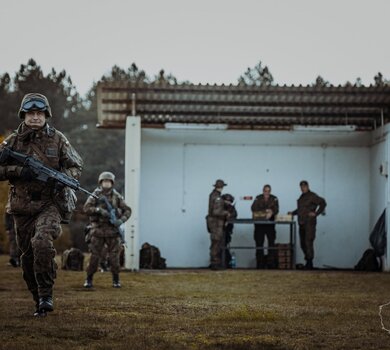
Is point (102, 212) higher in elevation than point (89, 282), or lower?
higher

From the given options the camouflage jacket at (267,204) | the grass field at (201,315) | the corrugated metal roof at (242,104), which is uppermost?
the corrugated metal roof at (242,104)

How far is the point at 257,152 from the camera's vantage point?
976 inches

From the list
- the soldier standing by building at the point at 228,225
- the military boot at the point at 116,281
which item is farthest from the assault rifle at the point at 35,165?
the soldier standing by building at the point at 228,225

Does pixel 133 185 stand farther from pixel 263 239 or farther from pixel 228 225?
pixel 263 239

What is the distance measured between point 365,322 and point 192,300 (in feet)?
11.7

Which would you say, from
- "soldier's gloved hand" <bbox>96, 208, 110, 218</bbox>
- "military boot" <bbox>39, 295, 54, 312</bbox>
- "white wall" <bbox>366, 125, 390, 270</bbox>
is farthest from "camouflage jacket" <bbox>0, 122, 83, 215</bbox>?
"white wall" <bbox>366, 125, 390, 270</bbox>

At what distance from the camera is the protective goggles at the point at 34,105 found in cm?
1073

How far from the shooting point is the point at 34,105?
35.2 ft

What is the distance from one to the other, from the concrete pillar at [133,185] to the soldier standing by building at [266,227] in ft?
9.77

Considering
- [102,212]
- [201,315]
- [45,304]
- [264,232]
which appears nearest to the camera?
[45,304]

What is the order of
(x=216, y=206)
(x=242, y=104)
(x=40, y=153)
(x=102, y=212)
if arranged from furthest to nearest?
(x=242, y=104), (x=216, y=206), (x=102, y=212), (x=40, y=153)

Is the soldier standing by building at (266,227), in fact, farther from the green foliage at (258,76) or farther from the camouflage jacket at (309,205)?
the green foliage at (258,76)


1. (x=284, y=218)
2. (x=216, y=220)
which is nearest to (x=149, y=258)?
(x=216, y=220)

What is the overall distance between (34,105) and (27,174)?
2.68ft
